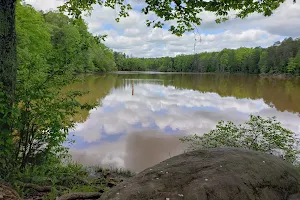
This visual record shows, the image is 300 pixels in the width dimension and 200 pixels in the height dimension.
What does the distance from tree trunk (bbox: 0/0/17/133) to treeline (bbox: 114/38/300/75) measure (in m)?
25.2

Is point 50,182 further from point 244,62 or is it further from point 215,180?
point 244,62

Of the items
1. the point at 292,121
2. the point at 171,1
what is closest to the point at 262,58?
the point at 292,121

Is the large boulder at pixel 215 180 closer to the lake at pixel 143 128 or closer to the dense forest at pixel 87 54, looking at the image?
the dense forest at pixel 87 54

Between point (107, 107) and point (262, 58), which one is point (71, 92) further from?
point (262, 58)

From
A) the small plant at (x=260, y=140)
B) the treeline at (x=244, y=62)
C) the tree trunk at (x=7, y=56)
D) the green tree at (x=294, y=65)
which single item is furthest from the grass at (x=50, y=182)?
the green tree at (x=294, y=65)

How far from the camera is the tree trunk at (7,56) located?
346 cm

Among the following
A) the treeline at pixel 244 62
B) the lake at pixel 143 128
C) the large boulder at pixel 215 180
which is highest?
the treeline at pixel 244 62

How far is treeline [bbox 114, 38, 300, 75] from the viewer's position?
2972 inches

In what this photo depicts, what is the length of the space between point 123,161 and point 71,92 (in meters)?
4.75

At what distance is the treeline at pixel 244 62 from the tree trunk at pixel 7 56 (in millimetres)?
25156

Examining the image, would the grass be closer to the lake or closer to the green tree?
the lake

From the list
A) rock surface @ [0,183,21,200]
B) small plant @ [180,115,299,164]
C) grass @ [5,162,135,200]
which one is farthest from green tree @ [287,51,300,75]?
rock surface @ [0,183,21,200]

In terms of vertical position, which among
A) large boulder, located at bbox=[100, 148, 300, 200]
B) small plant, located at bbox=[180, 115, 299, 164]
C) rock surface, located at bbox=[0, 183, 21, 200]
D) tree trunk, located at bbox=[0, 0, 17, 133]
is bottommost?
small plant, located at bbox=[180, 115, 299, 164]

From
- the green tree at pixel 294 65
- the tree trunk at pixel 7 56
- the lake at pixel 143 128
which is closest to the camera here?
the tree trunk at pixel 7 56
